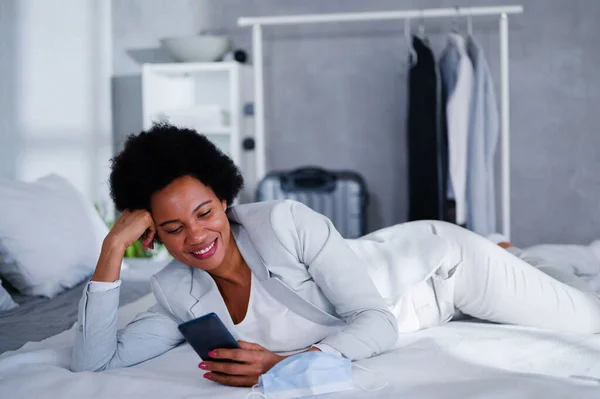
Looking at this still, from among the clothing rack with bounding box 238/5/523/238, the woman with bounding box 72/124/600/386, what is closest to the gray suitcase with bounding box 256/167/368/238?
the clothing rack with bounding box 238/5/523/238

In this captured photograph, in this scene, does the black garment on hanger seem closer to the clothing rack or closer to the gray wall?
the clothing rack

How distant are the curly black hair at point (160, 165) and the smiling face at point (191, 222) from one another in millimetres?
22

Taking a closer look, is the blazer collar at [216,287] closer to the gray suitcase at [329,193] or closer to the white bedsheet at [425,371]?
the white bedsheet at [425,371]

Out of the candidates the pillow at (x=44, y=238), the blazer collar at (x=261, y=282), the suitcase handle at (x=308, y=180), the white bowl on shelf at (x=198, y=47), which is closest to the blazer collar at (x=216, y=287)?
the blazer collar at (x=261, y=282)

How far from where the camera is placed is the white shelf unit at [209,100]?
358cm

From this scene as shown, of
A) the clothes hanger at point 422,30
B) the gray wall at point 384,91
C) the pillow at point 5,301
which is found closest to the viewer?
the pillow at point 5,301

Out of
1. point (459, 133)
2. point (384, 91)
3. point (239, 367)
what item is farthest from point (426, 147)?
point (239, 367)

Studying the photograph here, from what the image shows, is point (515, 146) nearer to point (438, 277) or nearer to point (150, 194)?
point (438, 277)

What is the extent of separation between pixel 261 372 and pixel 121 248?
37cm

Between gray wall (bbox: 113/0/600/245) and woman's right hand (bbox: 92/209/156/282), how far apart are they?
2.60 m

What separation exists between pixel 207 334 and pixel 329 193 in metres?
2.32

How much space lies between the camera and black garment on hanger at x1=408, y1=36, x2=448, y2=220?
3.21m

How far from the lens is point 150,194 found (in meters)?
1.37

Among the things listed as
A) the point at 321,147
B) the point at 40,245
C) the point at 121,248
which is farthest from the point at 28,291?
the point at 321,147
